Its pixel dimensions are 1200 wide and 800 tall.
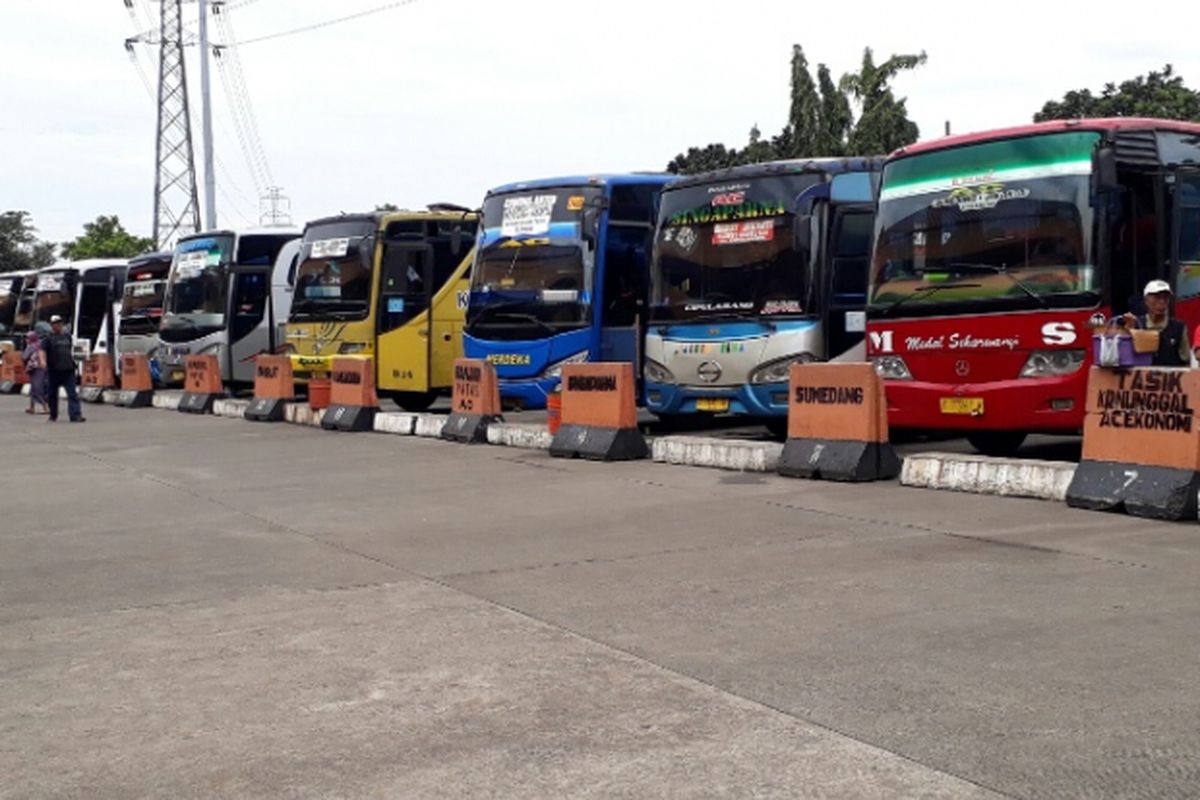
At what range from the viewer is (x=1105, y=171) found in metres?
12.0

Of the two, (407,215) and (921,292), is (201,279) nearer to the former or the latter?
(407,215)

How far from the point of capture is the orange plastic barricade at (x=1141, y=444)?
9.93 metres

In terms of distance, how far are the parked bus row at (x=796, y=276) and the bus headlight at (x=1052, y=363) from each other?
1 centimetres

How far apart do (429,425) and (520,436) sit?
8.30 feet

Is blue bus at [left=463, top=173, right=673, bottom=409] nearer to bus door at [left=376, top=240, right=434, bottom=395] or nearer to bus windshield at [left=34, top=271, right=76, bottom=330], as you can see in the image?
bus door at [left=376, top=240, right=434, bottom=395]

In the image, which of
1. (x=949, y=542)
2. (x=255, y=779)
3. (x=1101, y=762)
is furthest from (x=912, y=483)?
(x=255, y=779)

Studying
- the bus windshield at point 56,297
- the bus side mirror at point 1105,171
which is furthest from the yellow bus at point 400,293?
the bus windshield at point 56,297

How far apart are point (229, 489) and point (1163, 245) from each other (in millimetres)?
8401

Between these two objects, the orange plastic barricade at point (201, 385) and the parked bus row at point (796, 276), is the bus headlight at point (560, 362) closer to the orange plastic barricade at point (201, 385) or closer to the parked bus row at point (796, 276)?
the parked bus row at point (796, 276)

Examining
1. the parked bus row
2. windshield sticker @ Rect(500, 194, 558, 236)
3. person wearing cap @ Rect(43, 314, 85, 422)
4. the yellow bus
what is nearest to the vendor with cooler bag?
the parked bus row

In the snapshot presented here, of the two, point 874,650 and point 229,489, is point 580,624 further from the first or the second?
point 229,489

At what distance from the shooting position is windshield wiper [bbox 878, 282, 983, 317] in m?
12.8

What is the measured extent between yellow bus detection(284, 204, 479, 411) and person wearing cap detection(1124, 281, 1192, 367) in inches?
490

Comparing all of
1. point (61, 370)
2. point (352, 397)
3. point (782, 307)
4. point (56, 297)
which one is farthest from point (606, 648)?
point (56, 297)
